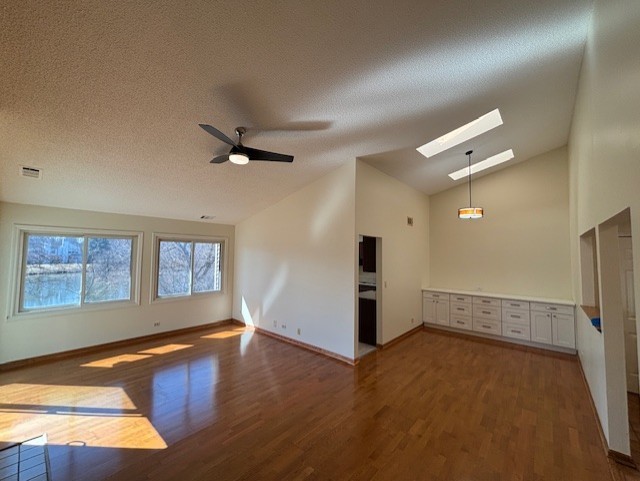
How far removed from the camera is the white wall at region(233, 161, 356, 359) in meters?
4.27

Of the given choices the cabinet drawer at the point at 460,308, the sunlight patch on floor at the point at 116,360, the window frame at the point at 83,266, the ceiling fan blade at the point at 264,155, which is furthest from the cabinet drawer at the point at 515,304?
the window frame at the point at 83,266

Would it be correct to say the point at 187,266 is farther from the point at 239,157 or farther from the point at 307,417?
the point at 307,417

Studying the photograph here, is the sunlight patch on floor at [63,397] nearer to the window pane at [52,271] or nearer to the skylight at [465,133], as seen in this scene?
the window pane at [52,271]

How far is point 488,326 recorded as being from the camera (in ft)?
17.1

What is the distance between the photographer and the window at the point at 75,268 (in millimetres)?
4176

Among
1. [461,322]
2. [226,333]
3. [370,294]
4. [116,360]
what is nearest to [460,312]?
[461,322]

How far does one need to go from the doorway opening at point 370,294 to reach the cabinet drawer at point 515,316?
8.15ft

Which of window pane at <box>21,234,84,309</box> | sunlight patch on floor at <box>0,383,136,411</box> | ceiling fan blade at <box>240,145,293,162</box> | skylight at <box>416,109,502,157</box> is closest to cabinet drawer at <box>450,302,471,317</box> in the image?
skylight at <box>416,109,502,157</box>

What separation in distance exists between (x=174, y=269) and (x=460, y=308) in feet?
20.4

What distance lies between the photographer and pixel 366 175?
14.7 ft

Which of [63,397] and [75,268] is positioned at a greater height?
[75,268]

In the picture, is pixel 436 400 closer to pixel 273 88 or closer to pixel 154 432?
pixel 154 432

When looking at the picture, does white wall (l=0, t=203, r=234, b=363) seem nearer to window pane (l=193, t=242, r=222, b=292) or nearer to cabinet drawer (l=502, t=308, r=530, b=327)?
window pane (l=193, t=242, r=222, b=292)

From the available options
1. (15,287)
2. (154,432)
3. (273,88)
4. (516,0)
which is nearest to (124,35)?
(273,88)
